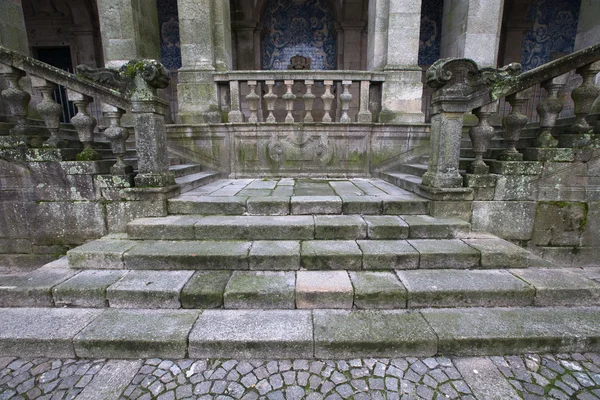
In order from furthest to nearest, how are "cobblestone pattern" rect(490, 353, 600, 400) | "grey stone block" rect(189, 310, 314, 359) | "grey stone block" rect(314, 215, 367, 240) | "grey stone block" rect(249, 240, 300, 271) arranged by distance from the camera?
"grey stone block" rect(314, 215, 367, 240) < "grey stone block" rect(249, 240, 300, 271) < "grey stone block" rect(189, 310, 314, 359) < "cobblestone pattern" rect(490, 353, 600, 400)

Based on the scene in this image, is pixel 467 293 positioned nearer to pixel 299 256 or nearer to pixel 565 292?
pixel 565 292

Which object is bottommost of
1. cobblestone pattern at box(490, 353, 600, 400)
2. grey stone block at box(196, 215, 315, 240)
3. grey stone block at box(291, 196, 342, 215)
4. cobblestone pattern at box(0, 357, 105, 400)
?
cobblestone pattern at box(0, 357, 105, 400)

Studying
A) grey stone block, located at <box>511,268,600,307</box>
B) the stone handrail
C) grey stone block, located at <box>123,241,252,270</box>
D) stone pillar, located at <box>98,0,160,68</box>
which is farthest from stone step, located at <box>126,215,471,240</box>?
stone pillar, located at <box>98,0,160,68</box>

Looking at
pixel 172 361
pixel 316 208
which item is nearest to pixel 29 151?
pixel 172 361

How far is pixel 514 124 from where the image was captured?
338 centimetres

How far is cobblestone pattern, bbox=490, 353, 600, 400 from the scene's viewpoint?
1774mm

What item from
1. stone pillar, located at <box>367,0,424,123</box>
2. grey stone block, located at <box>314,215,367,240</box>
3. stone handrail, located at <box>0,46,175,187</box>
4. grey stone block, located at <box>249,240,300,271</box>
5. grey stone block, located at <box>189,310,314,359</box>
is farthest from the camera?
stone pillar, located at <box>367,0,424,123</box>

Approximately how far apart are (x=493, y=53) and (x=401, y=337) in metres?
6.21

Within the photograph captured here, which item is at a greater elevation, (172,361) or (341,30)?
(341,30)

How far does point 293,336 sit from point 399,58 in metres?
5.52

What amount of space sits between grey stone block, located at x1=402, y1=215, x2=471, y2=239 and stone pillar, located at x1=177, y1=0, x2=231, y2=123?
4255 mm

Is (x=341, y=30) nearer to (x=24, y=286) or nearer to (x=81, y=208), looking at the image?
(x=81, y=208)

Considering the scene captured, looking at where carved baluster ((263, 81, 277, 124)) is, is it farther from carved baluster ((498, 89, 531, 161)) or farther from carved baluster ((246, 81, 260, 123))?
carved baluster ((498, 89, 531, 161))

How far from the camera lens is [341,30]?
9414 millimetres
